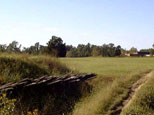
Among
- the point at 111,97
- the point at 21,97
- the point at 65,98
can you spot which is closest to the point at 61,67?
the point at 65,98

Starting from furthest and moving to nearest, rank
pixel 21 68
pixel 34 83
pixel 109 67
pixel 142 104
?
pixel 109 67 < pixel 21 68 < pixel 34 83 < pixel 142 104

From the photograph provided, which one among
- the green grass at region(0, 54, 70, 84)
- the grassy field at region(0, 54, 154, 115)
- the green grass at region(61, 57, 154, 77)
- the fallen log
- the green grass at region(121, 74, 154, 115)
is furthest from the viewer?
the green grass at region(61, 57, 154, 77)

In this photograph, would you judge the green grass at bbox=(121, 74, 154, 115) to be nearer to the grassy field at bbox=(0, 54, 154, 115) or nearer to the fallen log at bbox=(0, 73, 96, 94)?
the grassy field at bbox=(0, 54, 154, 115)

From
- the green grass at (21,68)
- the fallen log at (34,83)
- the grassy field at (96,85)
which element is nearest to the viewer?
the grassy field at (96,85)

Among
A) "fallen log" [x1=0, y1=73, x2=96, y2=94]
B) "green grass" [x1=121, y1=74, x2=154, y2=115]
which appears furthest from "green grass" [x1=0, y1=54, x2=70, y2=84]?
"green grass" [x1=121, y1=74, x2=154, y2=115]

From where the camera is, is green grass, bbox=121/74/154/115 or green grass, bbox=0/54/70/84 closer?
green grass, bbox=121/74/154/115

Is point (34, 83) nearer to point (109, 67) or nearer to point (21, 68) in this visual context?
point (21, 68)

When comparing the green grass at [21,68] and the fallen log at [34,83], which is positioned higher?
the green grass at [21,68]

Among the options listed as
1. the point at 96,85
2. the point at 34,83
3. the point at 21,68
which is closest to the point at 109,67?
the point at 96,85

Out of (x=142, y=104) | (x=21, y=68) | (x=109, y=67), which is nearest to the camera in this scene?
(x=142, y=104)

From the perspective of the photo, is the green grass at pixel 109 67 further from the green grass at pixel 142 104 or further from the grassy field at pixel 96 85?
the green grass at pixel 142 104

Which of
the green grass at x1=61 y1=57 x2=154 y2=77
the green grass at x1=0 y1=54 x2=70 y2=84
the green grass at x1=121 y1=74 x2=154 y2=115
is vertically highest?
the green grass at x1=0 y1=54 x2=70 y2=84

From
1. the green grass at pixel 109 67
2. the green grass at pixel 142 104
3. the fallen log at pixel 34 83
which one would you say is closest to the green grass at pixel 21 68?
the fallen log at pixel 34 83

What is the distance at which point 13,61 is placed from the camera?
11.5m
